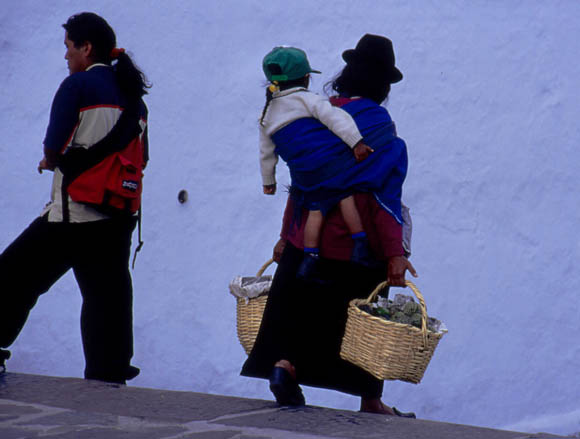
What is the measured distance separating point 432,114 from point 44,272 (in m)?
2.52

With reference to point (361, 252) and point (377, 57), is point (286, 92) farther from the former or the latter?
point (361, 252)

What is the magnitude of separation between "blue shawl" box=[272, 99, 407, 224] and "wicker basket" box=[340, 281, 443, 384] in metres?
0.40

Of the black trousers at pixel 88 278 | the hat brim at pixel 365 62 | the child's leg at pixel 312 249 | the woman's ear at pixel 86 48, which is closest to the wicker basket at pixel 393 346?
the child's leg at pixel 312 249

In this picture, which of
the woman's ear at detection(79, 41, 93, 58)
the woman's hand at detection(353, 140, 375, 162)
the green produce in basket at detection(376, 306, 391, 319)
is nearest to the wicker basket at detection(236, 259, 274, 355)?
the green produce in basket at detection(376, 306, 391, 319)

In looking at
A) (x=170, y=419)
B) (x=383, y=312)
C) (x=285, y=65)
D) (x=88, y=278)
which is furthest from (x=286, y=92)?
(x=170, y=419)

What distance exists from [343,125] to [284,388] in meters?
0.96

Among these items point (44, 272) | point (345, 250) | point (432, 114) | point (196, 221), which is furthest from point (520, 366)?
point (44, 272)

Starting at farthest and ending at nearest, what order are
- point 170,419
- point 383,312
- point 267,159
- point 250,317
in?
point 250,317, point 267,159, point 383,312, point 170,419

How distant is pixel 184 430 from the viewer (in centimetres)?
268

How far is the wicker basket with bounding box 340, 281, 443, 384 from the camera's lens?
9.56ft

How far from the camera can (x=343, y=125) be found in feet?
10.1

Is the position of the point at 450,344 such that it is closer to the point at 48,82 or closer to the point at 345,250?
the point at 345,250

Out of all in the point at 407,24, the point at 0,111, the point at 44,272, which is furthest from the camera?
the point at 407,24

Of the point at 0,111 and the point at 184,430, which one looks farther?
the point at 0,111
